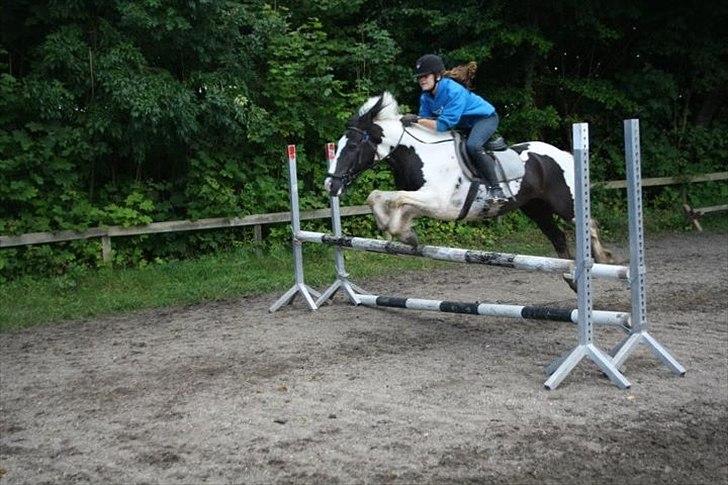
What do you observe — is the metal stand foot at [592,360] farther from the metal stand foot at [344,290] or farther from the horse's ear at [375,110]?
the metal stand foot at [344,290]

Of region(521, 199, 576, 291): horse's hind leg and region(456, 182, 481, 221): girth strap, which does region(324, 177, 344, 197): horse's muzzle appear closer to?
region(456, 182, 481, 221): girth strap

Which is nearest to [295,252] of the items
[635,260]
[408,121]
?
[408,121]

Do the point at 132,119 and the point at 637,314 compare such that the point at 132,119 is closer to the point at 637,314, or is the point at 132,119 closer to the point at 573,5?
the point at 637,314

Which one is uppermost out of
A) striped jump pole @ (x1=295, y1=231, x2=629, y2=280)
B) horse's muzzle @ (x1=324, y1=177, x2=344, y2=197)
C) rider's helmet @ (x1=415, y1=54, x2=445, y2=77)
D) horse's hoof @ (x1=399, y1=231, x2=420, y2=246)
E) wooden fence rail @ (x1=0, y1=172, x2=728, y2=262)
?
rider's helmet @ (x1=415, y1=54, x2=445, y2=77)

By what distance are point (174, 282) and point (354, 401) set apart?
557 cm

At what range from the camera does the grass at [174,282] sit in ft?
30.3

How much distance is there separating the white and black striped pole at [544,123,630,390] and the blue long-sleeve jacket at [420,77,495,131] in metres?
1.79

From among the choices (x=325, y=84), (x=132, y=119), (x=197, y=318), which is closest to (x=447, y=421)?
(x=197, y=318)

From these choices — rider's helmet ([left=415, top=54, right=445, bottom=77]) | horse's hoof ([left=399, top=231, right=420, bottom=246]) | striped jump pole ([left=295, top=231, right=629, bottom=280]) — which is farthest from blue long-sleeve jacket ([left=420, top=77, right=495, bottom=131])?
striped jump pole ([left=295, top=231, right=629, bottom=280])

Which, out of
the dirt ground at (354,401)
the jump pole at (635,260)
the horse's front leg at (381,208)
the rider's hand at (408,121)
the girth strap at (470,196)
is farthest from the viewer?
the rider's hand at (408,121)

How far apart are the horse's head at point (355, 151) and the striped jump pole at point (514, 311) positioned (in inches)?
48.7

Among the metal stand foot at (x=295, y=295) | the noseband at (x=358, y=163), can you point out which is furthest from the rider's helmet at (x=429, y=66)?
the metal stand foot at (x=295, y=295)

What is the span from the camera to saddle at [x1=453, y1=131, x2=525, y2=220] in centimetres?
760

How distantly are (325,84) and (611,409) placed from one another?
8.28 meters
